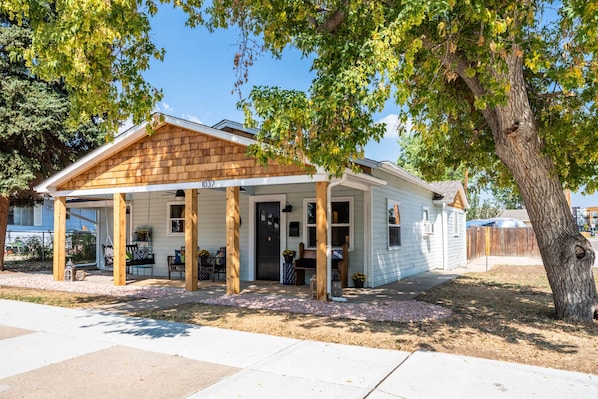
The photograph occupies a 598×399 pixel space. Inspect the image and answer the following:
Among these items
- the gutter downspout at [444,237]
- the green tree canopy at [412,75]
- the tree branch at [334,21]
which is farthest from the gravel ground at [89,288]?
the gutter downspout at [444,237]

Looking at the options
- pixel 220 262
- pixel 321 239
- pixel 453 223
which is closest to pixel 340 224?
pixel 321 239

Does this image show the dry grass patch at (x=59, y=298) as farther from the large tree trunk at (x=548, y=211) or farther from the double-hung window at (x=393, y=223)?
the large tree trunk at (x=548, y=211)

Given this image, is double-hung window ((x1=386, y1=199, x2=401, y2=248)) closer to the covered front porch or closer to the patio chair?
the covered front porch

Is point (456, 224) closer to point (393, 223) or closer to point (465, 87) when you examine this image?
point (393, 223)

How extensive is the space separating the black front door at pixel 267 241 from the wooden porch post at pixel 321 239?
351 centimetres

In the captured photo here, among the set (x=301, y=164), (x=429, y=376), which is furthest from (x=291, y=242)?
(x=429, y=376)

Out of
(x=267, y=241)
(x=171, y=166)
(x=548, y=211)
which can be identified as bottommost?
(x=267, y=241)

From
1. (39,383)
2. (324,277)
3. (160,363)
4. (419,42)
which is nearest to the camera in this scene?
(39,383)

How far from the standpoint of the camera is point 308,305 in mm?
8500

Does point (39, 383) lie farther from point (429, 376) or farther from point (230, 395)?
point (429, 376)

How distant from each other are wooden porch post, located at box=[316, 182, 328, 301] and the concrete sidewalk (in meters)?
2.72

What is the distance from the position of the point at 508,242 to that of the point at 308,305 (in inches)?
842

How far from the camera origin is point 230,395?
13.4ft

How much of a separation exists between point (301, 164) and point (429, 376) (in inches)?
151
